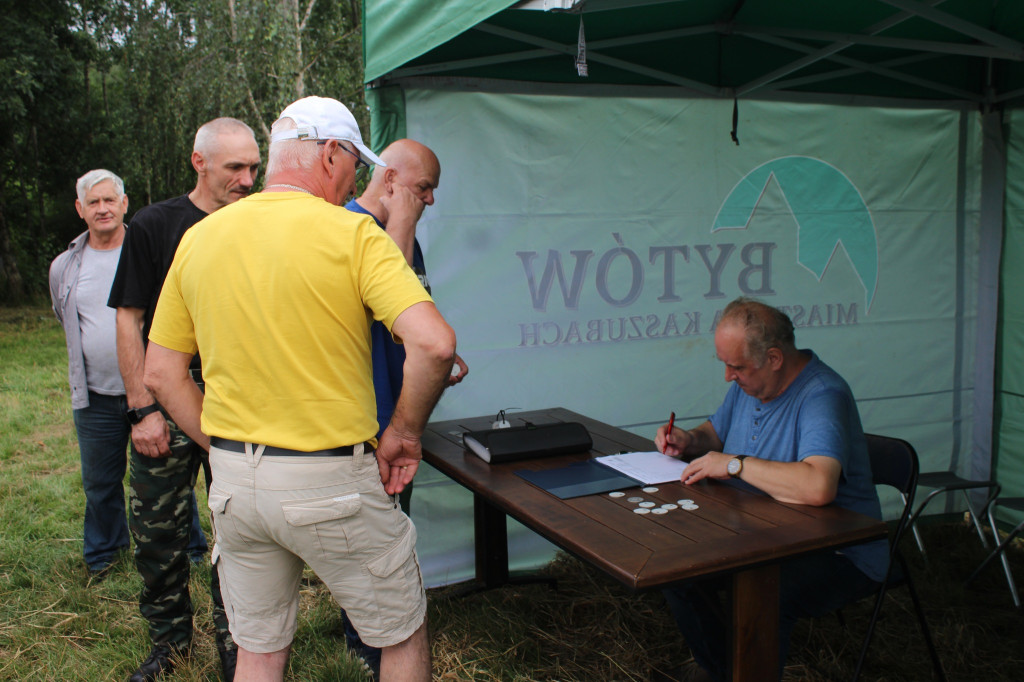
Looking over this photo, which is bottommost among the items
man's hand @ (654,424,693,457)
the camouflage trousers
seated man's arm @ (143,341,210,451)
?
the camouflage trousers

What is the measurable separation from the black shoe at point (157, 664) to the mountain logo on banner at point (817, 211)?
2.83 meters

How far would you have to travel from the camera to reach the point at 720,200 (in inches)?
146

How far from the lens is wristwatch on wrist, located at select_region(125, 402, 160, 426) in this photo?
7.93ft

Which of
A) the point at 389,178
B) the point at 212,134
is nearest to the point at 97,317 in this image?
the point at 212,134

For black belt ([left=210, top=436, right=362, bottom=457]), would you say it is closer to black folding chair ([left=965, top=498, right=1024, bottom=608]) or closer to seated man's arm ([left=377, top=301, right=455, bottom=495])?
seated man's arm ([left=377, top=301, right=455, bottom=495])

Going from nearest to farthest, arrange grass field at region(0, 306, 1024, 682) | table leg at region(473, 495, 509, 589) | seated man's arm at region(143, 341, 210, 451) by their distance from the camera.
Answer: seated man's arm at region(143, 341, 210, 451), grass field at region(0, 306, 1024, 682), table leg at region(473, 495, 509, 589)

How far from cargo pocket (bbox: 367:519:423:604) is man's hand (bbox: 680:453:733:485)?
78 centimetres

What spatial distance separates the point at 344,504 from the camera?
1.64m

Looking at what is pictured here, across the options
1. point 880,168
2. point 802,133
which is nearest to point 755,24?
point 802,133

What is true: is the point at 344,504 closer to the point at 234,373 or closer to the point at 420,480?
the point at 234,373

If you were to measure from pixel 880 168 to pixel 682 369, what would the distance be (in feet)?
4.75

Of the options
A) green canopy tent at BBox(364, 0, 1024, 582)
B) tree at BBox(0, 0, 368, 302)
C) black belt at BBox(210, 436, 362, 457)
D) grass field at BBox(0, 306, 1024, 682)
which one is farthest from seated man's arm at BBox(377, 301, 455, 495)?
tree at BBox(0, 0, 368, 302)

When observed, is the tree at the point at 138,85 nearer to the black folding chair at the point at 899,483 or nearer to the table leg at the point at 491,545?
the table leg at the point at 491,545

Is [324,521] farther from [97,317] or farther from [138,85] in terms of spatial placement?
[138,85]
